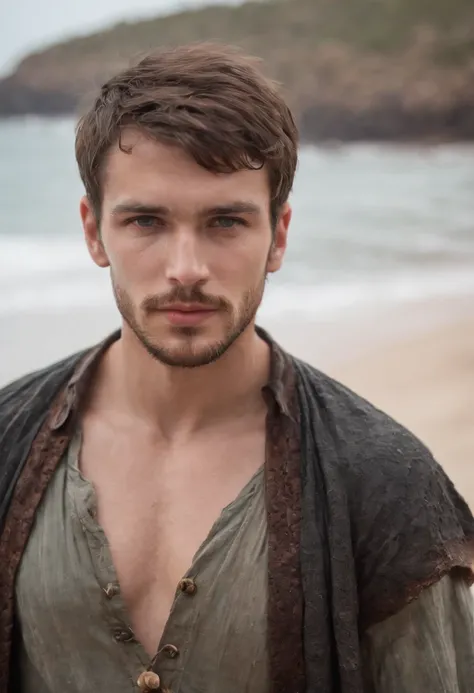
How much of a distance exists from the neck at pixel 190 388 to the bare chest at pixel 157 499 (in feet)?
0.10

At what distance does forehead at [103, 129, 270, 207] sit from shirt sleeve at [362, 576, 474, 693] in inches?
18.7

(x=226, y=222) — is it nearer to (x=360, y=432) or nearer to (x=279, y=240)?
(x=279, y=240)

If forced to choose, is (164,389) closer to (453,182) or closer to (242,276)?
(242,276)

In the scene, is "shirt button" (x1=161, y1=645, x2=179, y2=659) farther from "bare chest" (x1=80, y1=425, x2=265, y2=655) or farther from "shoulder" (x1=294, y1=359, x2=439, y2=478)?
"shoulder" (x1=294, y1=359, x2=439, y2=478)

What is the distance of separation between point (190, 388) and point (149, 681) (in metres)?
0.33

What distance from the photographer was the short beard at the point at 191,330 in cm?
85

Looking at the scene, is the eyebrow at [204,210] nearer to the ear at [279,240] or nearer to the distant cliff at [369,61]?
the ear at [279,240]

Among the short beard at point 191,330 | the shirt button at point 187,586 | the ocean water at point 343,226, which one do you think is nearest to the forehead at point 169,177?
the short beard at point 191,330

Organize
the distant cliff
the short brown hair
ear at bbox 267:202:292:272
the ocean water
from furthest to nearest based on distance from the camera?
the distant cliff, the ocean water, ear at bbox 267:202:292:272, the short brown hair

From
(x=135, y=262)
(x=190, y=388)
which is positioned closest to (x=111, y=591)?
(x=190, y=388)

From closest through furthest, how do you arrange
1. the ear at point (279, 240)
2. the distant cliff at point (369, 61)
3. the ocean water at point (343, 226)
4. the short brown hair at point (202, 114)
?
the short brown hair at point (202, 114)
the ear at point (279, 240)
the ocean water at point (343, 226)
the distant cliff at point (369, 61)

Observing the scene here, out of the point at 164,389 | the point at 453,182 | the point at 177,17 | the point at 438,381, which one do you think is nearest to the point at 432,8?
the point at 453,182

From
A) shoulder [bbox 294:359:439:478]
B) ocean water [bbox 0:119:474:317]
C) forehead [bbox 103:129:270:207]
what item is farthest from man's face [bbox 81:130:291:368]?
ocean water [bbox 0:119:474:317]

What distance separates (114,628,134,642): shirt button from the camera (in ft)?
2.79
